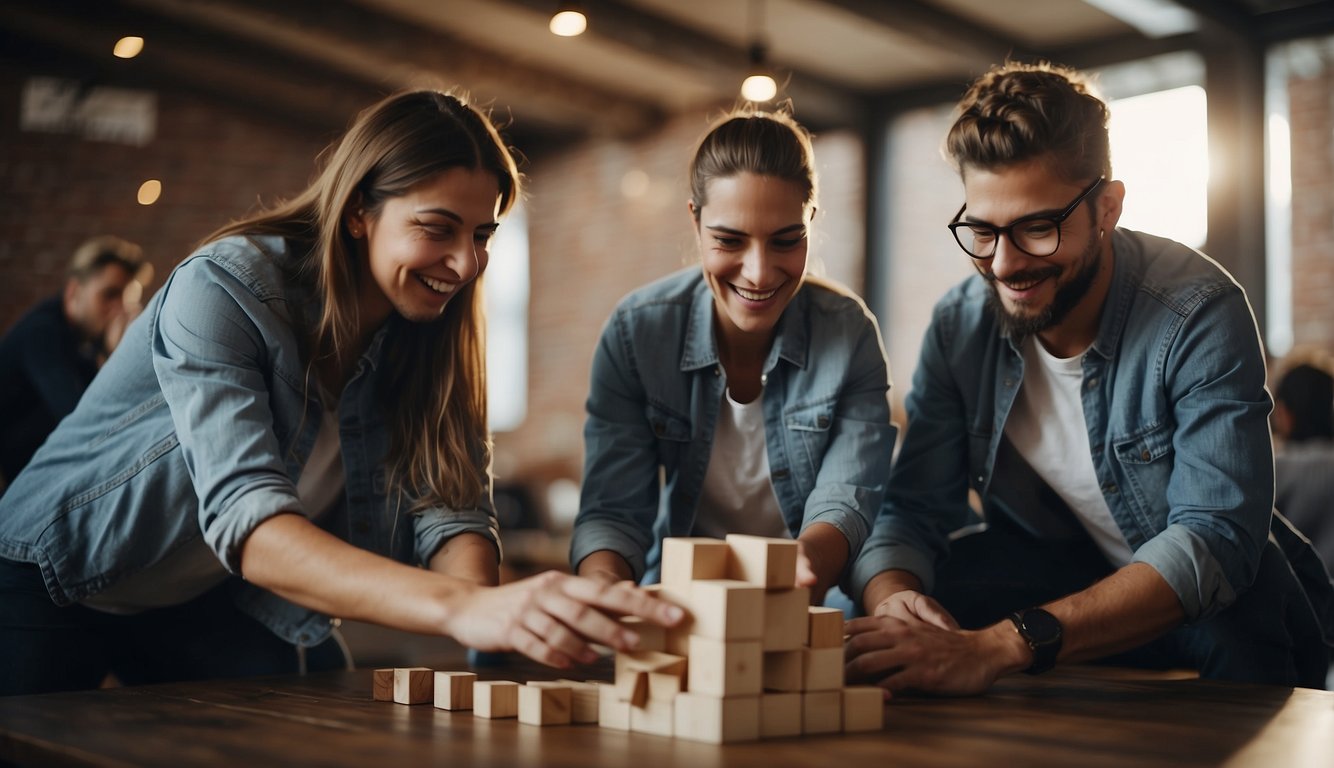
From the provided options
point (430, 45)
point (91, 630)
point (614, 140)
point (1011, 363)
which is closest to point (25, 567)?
point (91, 630)

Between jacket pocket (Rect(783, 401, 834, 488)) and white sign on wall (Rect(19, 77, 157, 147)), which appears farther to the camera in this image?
white sign on wall (Rect(19, 77, 157, 147))

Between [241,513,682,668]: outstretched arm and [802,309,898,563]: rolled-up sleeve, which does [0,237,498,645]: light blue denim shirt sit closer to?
[241,513,682,668]: outstretched arm

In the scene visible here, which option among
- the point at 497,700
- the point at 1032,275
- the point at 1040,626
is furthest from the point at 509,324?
the point at 497,700

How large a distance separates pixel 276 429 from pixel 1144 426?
1.41 m

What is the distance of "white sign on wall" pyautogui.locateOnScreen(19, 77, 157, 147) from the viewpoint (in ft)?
16.1

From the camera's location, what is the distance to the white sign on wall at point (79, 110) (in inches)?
194

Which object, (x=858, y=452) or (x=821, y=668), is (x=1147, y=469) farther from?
(x=821, y=668)

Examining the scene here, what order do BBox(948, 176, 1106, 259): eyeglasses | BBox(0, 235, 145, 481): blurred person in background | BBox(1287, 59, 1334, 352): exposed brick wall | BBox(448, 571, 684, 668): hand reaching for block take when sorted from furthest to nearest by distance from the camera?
BBox(1287, 59, 1334, 352): exposed brick wall → BBox(0, 235, 145, 481): blurred person in background → BBox(948, 176, 1106, 259): eyeglasses → BBox(448, 571, 684, 668): hand reaching for block

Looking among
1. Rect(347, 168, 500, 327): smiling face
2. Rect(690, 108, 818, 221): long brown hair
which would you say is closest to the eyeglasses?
Rect(690, 108, 818, 221): long brown hair

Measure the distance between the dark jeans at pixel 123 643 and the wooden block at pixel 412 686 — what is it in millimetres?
555

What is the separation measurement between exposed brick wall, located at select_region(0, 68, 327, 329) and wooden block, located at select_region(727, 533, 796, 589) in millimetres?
4167

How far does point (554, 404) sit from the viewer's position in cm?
908

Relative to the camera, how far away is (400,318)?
2021mm

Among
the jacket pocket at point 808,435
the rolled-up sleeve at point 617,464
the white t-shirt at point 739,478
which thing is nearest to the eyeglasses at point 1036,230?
the jacket pocket at point 808,435
